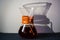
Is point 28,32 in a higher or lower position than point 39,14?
lower

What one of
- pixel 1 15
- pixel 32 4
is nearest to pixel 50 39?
pixel 32 4

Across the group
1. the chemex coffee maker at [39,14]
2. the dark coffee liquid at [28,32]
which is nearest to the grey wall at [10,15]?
the chemex coffee maker at [39,14]

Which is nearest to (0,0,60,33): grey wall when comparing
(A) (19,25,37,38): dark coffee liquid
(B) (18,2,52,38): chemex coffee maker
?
(B) (18,2,52,38): chemex coffee maker

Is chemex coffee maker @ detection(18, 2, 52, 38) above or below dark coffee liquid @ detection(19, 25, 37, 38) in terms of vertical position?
above

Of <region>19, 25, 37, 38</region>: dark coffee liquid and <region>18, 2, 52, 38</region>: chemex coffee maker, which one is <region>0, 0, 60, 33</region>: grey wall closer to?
<region>18, 2, 52, 38</region>: chemex coffee maker

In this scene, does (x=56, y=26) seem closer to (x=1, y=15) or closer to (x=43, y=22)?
(x=43, y=22)

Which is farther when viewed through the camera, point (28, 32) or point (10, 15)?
point (10, 15)

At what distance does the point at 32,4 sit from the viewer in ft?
3.49

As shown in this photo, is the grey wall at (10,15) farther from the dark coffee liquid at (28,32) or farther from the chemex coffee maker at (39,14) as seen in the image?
the dark coffee liquid at (28,32)

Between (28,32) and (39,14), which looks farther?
(39,14)

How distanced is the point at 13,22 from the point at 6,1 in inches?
7.8

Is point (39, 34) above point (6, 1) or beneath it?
beneath

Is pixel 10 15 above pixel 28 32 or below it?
above

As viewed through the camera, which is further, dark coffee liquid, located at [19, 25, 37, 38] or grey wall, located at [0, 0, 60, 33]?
grey wall, located at [0, 0, 60, 33]
